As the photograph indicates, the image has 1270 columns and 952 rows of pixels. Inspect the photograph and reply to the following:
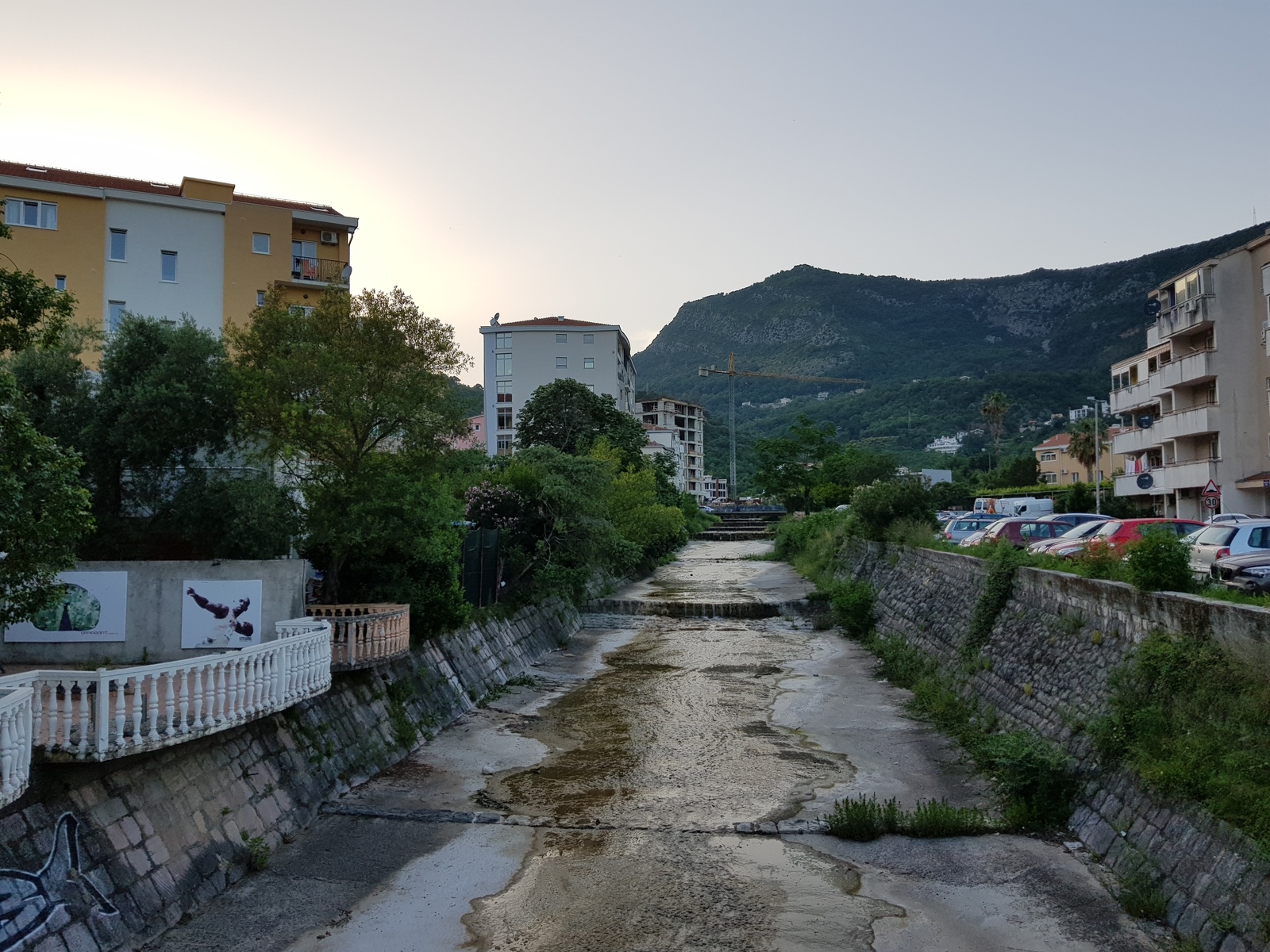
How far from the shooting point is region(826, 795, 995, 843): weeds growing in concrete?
1289 cm

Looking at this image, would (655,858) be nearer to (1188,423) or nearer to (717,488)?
(1188,423)

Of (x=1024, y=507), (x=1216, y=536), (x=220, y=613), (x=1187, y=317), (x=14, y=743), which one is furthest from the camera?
(x=1024, y=507)

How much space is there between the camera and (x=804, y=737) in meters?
19.2

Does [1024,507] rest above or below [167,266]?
below

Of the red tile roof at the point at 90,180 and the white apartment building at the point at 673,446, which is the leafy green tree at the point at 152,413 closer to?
the red tile roof at the point at 90,180

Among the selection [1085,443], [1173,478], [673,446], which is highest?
[673,446]

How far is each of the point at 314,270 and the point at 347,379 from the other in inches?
1102

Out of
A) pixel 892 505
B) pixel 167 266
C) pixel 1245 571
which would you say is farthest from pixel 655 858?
pixel 167 266

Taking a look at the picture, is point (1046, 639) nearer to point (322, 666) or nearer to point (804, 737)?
point (804, 737)

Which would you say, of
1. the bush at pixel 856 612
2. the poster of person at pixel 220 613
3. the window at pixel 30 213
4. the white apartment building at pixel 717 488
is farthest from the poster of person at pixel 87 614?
the white apartment building at pixel 717 488

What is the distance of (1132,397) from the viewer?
53125 millimetres

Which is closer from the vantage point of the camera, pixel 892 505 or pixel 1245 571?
pixel 1245 571

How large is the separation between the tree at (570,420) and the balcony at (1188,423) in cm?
3250

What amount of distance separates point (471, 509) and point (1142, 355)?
43846 millimetres
